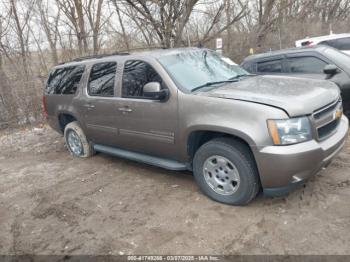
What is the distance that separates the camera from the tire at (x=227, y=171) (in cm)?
329

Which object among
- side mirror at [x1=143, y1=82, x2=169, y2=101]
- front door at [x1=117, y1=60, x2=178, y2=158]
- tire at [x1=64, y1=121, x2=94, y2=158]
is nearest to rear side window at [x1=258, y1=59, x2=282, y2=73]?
front door at [x1=117, y1=60, x2=178, y2=158]

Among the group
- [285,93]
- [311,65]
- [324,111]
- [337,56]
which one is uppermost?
[337,56]

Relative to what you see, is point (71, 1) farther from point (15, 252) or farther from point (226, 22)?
point (15, 252)

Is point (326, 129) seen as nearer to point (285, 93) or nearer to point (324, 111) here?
point (324, 111)

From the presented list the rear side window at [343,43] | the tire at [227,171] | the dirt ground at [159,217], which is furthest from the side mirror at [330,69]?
the rear side window at [343,43]

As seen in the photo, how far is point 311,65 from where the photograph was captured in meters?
5.80

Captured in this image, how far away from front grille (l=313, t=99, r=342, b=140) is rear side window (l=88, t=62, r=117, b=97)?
2.86 meters

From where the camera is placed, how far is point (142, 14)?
1092 cm

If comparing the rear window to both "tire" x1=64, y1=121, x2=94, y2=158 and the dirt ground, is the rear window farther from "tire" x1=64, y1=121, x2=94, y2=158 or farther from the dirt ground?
"tire" x1=64, y1=121, x2=94, y2=158

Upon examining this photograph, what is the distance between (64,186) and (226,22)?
10.7 meters

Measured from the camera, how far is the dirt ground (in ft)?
9.68

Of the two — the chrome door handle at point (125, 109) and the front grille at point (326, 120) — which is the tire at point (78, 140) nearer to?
the chrome door handle at point (125, 109)

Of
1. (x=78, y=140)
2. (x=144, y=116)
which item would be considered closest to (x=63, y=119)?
(x=78, y=140)

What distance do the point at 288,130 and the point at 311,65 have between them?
338cm
